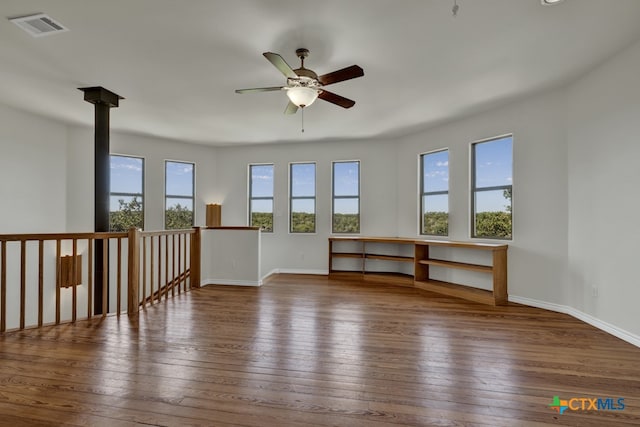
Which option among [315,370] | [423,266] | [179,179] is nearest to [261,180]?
[179,179]

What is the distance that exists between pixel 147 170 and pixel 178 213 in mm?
1088

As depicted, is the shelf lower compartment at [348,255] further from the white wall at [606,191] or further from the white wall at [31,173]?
the white wall at [31,173]

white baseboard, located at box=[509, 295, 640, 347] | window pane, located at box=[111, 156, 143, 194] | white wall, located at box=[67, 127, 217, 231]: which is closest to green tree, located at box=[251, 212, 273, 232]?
white wall, located at box=[67, 127, 217, 231]

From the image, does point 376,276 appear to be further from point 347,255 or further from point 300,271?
point 300,271

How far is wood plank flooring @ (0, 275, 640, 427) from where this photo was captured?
1882 mm

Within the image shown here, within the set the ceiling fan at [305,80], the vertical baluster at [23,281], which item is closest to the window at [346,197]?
the ceiling fan at [305,80]

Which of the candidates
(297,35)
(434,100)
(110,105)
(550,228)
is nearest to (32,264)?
(110,105)

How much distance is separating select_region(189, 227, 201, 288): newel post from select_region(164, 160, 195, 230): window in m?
1.66

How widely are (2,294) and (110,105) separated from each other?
260cm

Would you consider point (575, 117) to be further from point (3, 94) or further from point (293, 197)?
point (3, 94)

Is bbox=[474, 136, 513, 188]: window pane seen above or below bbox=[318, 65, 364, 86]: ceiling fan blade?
below

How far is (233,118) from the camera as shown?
5352 millimetres

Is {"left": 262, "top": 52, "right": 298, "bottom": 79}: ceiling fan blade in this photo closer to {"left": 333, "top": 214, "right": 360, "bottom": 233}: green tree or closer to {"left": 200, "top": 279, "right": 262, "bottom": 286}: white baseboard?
{"left": 200, "top": 279, "right": 262, "bottom": 286}: white baseboard

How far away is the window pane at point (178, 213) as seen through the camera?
6820 millimetres
